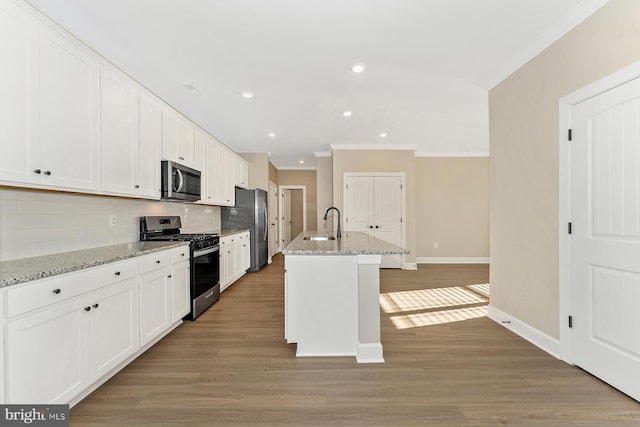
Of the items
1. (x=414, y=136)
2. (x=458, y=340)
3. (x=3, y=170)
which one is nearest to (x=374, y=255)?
(x=458, y=340)

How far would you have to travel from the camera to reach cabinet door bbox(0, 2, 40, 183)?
1561 millimetres

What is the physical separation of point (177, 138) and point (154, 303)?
194 cm

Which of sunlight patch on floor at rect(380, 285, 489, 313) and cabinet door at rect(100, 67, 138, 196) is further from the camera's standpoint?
sunlight patch on floor at rect(380, 285, 489, 313)

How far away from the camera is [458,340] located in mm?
2707

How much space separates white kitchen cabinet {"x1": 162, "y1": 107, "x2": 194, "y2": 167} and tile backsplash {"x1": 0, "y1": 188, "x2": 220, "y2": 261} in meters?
0.63

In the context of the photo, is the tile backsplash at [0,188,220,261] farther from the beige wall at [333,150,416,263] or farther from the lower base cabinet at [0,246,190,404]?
the beige wall at [333,150,416,263]

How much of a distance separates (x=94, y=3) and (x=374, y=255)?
2616 mm

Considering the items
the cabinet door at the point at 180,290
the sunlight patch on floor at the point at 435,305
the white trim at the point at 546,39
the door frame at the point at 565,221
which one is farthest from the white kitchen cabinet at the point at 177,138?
the door frame at the point at 565,221

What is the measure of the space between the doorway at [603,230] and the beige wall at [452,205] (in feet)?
14.9

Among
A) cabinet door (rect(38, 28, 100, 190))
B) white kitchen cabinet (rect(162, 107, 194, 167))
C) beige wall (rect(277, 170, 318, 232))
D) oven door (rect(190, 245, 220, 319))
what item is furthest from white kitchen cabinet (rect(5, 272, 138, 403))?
beige wall (rect(277, 170, 318, 232))

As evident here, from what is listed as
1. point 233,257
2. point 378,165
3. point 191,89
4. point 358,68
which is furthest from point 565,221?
point 233,257

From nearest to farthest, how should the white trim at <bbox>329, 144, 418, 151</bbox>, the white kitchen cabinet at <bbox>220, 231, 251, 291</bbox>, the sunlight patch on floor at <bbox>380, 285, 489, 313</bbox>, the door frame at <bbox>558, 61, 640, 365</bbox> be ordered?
the door frame at <bbox>558, 61, 640, 365</bbox> → the sunlight patch on floor at <bbox>380, 285, 489, 313</bbox> → the white kitchen cabinet at <bbox>220, 231, 251, 291</bbox> → the white trim at <bbox>329, 144, 418, 151</bbox>

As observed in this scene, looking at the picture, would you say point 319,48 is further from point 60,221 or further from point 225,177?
point 225,177

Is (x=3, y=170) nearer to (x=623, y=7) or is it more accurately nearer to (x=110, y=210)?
(x=110, y=210)
